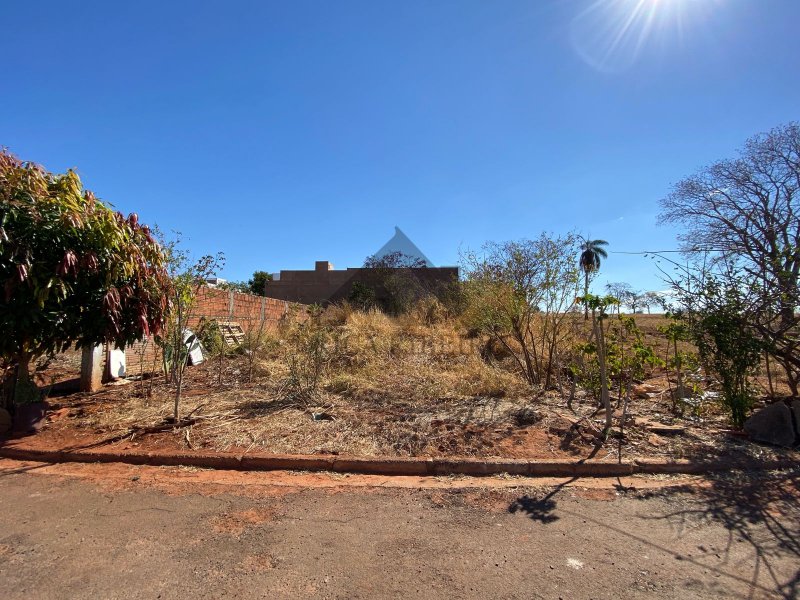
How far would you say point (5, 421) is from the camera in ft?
16.2

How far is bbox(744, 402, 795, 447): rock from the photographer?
4562 mm

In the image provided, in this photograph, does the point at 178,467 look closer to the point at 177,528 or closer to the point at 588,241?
the point at 177,528

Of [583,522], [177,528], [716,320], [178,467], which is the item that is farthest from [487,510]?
[716,320]

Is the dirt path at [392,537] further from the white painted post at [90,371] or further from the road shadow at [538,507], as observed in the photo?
the white painted post at [90,371]

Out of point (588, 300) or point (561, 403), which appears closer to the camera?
point (588, 300)

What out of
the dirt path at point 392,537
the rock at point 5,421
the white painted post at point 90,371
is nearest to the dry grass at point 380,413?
the white painted post at point 90,371

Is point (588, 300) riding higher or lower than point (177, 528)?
higher

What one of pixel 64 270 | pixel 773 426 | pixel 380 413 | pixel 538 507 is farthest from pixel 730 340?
pixel 64 270

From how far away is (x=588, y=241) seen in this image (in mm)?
7387

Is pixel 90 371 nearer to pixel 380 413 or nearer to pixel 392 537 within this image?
pixel 380 413

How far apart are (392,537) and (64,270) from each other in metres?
4.08

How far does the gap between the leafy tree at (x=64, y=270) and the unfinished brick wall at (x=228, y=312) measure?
278cm

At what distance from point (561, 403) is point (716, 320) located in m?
2.20

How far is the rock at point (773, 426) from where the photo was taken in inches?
180
